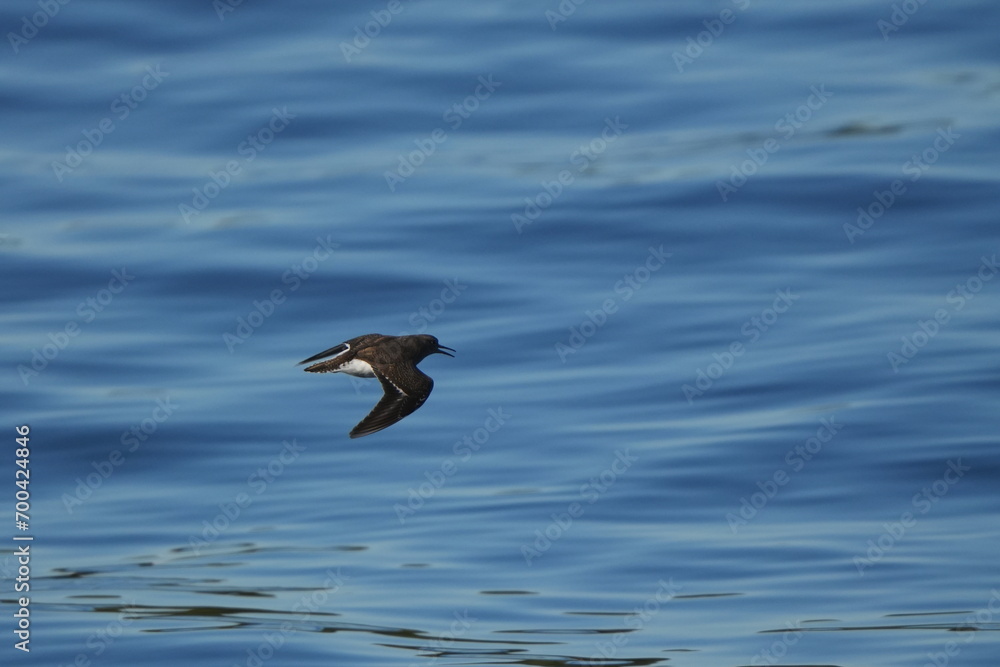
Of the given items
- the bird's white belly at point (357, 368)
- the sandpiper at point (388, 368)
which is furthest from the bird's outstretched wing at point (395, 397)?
the bird's white belly at point (357, 368)

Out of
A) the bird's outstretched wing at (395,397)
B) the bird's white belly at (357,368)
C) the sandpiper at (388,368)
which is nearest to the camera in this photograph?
the bird's outstretched wing at (395,397)

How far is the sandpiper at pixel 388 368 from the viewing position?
47.3 feet

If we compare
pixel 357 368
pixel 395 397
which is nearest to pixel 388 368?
pixel 357 368

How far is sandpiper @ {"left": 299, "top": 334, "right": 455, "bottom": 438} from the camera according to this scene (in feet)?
47.3

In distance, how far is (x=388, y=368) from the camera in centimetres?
1551

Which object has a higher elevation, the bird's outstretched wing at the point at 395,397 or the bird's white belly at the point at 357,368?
the bird's white belly at the point at 357,368

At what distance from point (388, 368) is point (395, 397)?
0.74 metres

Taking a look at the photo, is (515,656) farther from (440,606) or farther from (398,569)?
(398,569)

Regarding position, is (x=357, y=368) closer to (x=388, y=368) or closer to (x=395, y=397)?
(x=388, y=368)

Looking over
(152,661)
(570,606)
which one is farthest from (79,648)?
(570,606)

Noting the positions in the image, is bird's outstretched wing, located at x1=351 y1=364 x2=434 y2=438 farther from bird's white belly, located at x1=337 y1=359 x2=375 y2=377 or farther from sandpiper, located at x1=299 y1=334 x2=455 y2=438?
bird's white belly, located at x1=337 y1=359 x2=375 y2=377

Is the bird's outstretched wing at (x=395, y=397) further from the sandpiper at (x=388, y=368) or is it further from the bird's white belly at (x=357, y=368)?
the bird's white belly at (x=357, y=368)

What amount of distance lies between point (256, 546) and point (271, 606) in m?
3.11

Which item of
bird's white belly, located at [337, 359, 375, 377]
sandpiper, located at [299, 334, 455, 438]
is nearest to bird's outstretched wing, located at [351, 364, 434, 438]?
sandpiper, located at [299, 334, 455, 438]
